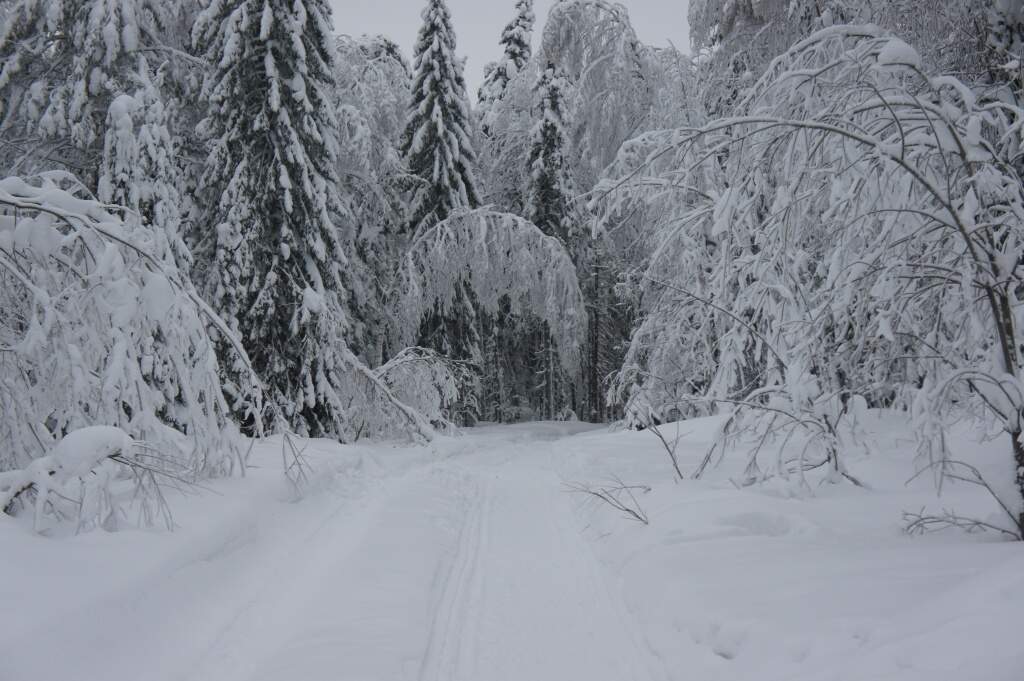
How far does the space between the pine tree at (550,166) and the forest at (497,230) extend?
0.12 meters

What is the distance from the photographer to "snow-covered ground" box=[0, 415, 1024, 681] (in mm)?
2832

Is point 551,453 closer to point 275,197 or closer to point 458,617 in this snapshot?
point 275,197

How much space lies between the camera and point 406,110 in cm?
2003

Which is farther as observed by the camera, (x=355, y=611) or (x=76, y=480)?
(x=76, y=480)

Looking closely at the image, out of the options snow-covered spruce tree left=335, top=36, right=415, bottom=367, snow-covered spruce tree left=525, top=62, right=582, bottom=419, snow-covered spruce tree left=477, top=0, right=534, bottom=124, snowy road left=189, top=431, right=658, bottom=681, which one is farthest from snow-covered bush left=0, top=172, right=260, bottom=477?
snow-covered spruce tree left=477, top=0, right=534, bottom=124

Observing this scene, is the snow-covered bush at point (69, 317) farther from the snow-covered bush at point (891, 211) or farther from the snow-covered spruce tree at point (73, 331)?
the snow-covered bush at point (891, 211)

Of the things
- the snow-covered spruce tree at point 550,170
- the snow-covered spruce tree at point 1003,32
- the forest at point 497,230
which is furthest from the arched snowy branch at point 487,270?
the snow-covered spruce tree at point 1003,32

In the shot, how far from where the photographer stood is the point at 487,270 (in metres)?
16.4

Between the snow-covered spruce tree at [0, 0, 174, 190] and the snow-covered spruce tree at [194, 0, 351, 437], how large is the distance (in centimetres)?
137

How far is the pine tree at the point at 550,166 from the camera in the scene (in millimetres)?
20031

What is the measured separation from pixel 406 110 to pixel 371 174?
4.75 metres

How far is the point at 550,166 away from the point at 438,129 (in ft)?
14.1

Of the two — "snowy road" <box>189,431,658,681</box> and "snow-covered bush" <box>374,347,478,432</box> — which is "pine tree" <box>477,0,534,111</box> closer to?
"snow-covered bush" <box>374,347,478,432</box>

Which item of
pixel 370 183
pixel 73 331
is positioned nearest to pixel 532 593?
pixel 73 331
